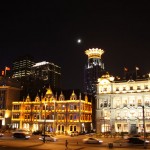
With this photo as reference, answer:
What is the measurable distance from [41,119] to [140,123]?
38072 millimetres

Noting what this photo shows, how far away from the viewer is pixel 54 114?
99.7 meters

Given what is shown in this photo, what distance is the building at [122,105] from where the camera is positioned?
3438 inches

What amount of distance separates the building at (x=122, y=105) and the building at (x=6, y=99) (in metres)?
42.5

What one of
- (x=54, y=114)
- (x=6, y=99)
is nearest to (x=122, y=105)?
(x=54, y=114)

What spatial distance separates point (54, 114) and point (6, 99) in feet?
88.5

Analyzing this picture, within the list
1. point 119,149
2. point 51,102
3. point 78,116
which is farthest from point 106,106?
point 119,149

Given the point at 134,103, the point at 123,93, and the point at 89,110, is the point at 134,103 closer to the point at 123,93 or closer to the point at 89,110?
the point at 123,93

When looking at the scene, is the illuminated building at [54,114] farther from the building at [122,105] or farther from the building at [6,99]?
the building at [122,105]

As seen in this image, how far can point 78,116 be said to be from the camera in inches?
3752

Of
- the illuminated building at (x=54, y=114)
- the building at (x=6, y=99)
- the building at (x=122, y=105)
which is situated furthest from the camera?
the building at (x=6, y=99)

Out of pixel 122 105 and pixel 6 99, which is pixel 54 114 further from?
pixel 6 99

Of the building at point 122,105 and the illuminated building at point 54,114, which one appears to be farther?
the illuminated building at point 54,114

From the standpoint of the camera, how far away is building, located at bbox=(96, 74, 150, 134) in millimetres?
87312

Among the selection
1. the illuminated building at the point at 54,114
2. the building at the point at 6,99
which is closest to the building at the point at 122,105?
the illuminated building at the point at 54,114
